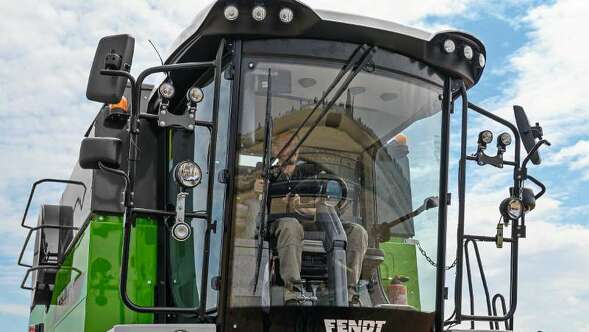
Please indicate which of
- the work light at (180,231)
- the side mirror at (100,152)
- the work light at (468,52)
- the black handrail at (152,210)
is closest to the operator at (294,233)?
the black handrail at (152,210)

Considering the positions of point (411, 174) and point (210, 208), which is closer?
point (210, 208)

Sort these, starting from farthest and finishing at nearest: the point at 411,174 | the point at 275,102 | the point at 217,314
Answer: the point at 411,174 < the point at 275,102 < the point at 217,314

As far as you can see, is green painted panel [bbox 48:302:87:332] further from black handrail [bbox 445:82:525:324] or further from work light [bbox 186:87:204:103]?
black handrail [bbox 445:82:525:324]

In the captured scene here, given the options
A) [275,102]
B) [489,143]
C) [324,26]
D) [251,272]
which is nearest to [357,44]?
[324,26]

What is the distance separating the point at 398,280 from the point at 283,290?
863mm

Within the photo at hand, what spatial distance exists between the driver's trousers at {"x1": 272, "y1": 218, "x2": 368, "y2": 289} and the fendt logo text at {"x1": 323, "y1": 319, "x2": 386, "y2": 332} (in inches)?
9.7

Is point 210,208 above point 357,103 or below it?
below

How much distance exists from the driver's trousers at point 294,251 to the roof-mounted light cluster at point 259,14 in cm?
122

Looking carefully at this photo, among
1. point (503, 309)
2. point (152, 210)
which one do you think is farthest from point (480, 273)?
point (152, 210)

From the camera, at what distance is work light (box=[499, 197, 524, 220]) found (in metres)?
5.68

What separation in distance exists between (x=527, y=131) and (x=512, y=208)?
604 mm

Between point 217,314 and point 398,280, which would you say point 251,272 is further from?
point 398,280

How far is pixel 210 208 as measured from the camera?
4977 millimetres

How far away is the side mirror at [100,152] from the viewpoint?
5.01m
